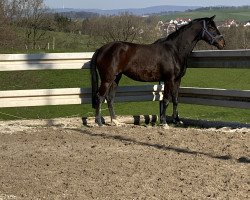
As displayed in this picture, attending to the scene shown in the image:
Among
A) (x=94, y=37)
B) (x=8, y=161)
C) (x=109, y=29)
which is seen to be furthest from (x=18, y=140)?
(x=94, y=37)

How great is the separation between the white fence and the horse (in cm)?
35

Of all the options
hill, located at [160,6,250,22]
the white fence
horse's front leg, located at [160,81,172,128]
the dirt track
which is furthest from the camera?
hill, located at [160,6,250,22]

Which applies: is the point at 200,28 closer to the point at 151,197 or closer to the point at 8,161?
the point at 8,161

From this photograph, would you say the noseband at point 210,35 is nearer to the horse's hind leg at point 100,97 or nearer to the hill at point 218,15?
the horse's hind leg at point 100,97

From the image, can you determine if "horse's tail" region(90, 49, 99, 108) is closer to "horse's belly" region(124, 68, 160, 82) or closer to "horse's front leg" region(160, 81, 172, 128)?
"horse's belly" region(124, 68, 160, 82)

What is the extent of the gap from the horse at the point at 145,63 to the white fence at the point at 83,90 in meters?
0.35

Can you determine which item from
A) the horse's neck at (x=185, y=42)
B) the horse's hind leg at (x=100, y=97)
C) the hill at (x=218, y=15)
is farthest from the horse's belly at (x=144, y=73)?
the hill at (x=218, y=15)

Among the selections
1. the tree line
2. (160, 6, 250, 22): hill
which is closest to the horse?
the tree line

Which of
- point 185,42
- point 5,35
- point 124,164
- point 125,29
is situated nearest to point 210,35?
point 185,42

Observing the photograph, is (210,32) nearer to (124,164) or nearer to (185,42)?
(185,42)

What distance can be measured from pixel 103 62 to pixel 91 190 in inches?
185

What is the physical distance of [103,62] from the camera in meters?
9.41

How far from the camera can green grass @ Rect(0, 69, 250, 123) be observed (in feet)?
48.4

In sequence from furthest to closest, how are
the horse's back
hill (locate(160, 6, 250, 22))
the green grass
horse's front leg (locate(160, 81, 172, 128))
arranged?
hill (locate(160, 6, 250, 22)) → the green grass → horse's front leg (locate(160, 81, 172, 128)) → the horse's back
